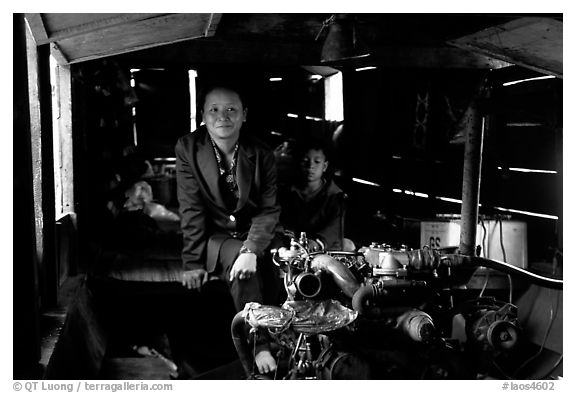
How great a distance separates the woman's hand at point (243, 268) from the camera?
3191 mm

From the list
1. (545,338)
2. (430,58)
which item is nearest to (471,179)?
(545,338)

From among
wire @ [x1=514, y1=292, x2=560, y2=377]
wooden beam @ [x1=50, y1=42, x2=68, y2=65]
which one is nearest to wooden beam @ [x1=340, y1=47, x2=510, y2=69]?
wire @ [x1=514, y1=292, x2=560, y2=377]

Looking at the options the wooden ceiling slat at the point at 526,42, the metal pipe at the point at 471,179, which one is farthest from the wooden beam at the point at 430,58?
the metal pipe at the point at 471,179

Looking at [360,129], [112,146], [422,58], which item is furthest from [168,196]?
[422,58]

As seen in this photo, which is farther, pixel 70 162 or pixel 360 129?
pixel 360 129

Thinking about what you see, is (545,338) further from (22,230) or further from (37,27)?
(37,27)

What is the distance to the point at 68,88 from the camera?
3947 mm

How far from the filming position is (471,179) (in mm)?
3500

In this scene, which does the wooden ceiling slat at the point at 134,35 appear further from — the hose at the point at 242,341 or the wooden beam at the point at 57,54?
the hose at the point at 242,341

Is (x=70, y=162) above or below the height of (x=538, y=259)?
above

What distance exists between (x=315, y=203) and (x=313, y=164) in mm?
245

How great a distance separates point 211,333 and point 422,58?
7.28 feet
